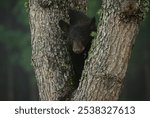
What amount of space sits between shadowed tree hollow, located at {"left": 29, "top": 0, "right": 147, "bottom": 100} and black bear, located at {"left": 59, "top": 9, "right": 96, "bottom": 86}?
0.09 meters

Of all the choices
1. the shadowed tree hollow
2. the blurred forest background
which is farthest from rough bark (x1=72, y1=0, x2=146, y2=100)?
the blurred forest background

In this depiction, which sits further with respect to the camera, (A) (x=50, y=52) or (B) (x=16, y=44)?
(B) (x=16, y=44)

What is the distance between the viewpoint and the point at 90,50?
6016 mm

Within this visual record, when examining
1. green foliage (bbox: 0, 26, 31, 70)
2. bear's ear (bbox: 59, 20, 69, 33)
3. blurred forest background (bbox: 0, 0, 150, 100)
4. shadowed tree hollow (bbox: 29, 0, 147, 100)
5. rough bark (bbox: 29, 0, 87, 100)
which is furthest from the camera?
blurred forest background (bbox: 0, 0, 150, 100)

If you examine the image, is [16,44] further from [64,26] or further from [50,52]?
[50,52]

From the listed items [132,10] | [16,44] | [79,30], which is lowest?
[16,44]

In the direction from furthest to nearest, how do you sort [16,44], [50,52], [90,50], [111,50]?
[16,44]
[50,52]
[90,50]
[111,50]

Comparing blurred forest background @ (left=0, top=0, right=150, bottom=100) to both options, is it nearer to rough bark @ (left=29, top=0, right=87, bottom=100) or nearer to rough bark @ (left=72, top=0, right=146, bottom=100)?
rough bark @ (left=29, top=0, right=87, bottom=100)

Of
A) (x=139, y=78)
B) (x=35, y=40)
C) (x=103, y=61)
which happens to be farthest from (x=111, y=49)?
(x=139, y=78)

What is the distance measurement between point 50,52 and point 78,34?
0.68 meters

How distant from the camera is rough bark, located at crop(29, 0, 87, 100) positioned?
6508 millimetres

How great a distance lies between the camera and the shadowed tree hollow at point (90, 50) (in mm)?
5723

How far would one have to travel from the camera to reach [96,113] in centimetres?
611

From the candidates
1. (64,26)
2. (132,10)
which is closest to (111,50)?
(132,10)
